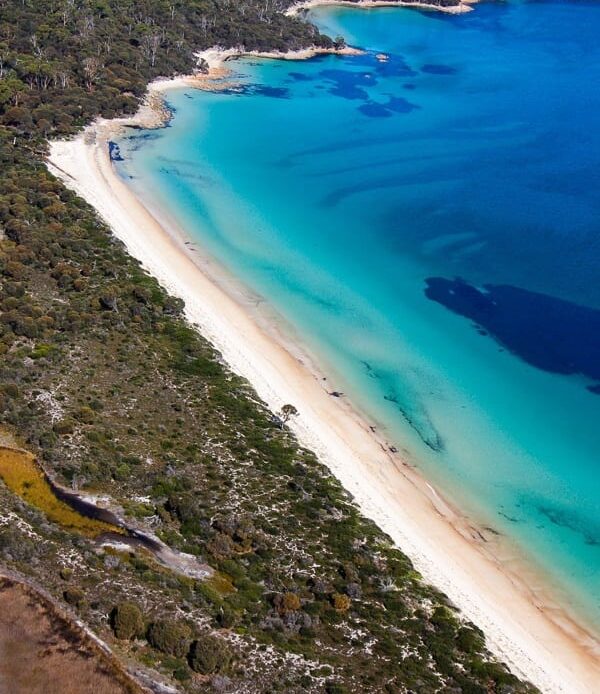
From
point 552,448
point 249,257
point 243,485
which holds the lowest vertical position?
point 552,448

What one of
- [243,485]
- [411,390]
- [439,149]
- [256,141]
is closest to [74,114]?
[256,141]

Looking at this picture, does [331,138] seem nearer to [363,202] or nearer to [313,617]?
[363,202]

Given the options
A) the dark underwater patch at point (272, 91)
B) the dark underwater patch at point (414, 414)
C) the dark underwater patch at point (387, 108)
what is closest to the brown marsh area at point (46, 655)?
the dark underwater patch at point (414, 414)

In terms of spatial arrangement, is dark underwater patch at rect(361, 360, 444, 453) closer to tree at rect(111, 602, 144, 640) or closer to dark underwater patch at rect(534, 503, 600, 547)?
dark underwater patch at rect(534, 503, 600, 547)

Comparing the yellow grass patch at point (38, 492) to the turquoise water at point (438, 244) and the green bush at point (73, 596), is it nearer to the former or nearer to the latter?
the green bush at point (73, 596)

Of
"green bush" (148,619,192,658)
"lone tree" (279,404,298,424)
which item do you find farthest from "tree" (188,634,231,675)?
"lone tree" (279,404,298,424)

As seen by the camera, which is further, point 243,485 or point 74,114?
point 74,114
